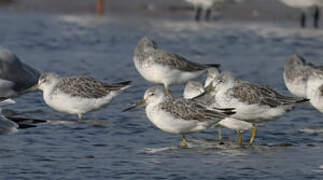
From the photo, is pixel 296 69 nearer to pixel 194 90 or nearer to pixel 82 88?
pixel 194 90

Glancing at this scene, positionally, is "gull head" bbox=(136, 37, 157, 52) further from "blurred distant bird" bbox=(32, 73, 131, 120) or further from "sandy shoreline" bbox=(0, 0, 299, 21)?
"sandy shoreline" bbox=(0, 0, 299, 21)

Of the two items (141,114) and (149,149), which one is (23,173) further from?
(141,114)

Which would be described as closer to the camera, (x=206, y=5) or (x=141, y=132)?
(x=141, y=132)

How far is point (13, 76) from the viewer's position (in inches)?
485

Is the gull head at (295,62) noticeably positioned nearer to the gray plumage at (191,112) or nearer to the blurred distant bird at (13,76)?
the gray plumage at (191,112)

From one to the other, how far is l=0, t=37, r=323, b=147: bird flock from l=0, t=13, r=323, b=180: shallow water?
0.26 m

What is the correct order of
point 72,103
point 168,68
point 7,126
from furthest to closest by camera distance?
1. point 168,68
2. point 72,103
3. point 7,126

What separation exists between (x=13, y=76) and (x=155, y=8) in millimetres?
11848

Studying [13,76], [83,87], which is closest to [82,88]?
[83,87]

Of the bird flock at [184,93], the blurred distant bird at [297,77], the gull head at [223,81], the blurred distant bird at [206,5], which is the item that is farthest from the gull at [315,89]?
the blurred distant bird at [206,5]

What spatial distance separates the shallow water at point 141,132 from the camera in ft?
28.0

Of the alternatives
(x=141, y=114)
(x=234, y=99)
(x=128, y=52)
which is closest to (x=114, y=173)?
(x=234, y=99)

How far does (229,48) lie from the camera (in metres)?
18.3

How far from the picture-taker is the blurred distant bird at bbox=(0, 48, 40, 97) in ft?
39.7
